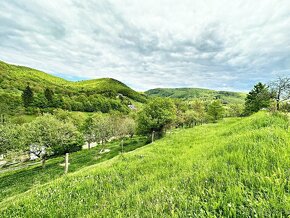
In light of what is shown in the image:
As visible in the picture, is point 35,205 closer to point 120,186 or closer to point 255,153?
point 120,186

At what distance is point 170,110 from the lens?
4566 cm

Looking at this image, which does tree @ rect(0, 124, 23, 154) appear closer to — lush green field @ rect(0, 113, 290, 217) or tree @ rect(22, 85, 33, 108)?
lush green field @ rect(0, 113, 290, 217)

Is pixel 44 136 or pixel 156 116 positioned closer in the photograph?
pixel 44 136

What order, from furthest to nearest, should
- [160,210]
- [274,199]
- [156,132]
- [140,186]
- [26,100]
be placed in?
[26,100] < [156,132] < [140,186] < [160,210] < [274,199]

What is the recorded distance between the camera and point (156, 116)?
142 feet

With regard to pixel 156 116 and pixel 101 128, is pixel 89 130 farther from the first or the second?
pixel 156 116

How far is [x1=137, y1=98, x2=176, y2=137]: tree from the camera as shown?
4244 centimetres

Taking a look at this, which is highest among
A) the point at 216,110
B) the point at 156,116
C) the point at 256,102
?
the point at 256,102

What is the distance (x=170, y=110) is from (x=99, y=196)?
1633 inches

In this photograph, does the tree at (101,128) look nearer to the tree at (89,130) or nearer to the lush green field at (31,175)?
the tree at (89,130)

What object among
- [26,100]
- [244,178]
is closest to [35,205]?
[244,178]

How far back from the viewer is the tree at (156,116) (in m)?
42.4

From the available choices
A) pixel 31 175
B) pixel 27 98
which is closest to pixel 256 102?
pixel 31 175

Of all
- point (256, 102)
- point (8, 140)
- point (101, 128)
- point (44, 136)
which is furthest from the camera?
point (101, 128)
